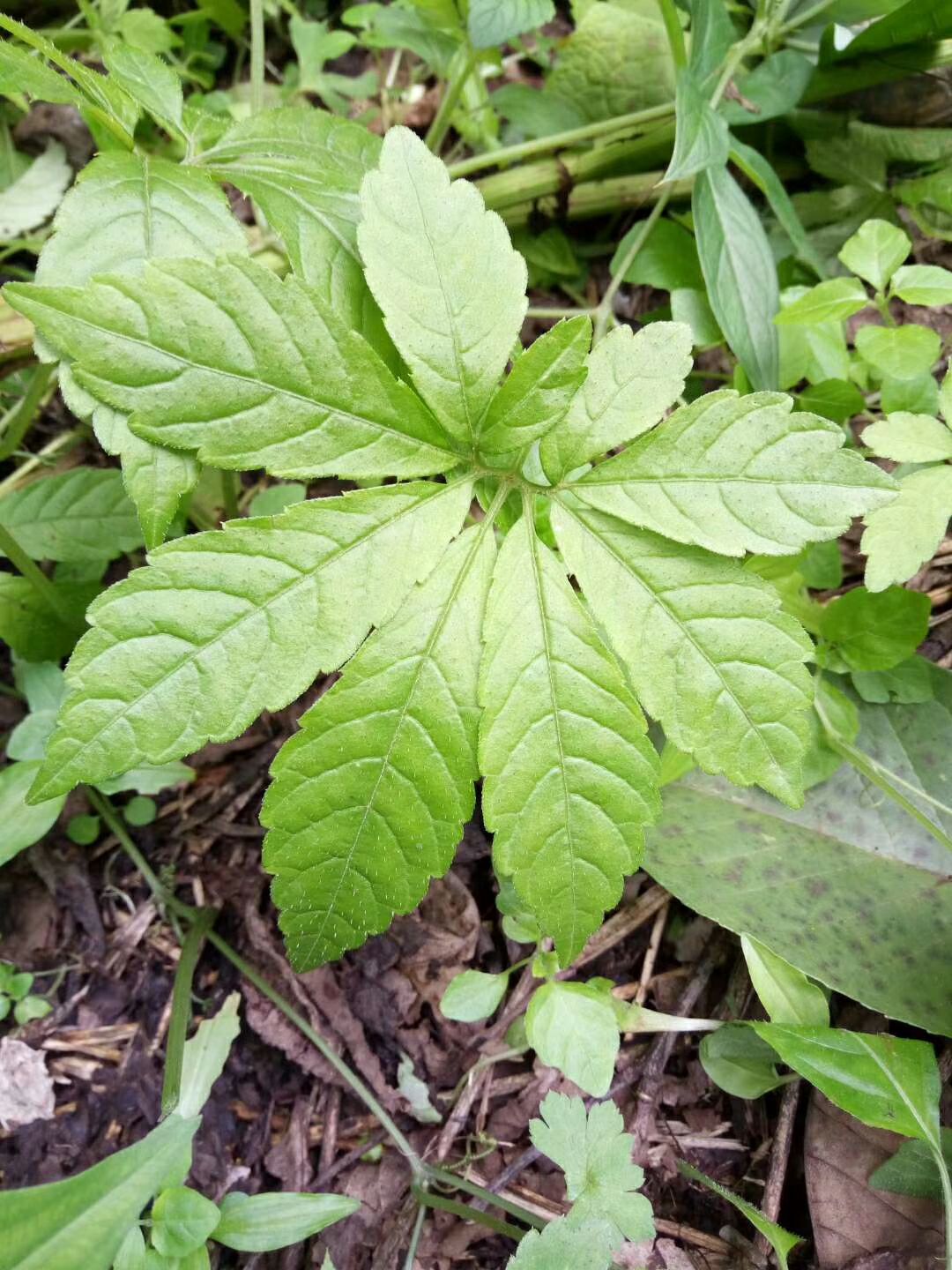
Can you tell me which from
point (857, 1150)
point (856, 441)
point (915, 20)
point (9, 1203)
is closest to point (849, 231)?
point (915, 20)

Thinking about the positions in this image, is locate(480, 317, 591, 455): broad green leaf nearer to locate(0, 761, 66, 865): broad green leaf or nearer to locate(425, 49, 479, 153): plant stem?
locate(425, 49, 479, 153): plant stem

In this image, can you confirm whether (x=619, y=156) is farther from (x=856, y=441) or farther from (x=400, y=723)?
(x=400, y=723)

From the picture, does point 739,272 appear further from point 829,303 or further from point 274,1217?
point 274,1217

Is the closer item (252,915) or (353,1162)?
(353,1162)

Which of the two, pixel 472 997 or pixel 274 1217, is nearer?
pixel 274 1217

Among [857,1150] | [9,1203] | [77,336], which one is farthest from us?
[857,1150]

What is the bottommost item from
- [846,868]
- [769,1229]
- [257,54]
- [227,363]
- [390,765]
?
[769,1229]

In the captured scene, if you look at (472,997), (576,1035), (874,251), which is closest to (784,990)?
(576,1035)
